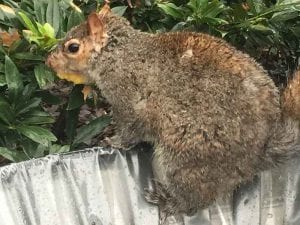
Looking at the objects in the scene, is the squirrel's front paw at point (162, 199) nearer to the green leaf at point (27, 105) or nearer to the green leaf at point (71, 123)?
the green leaf at point (71, 123)

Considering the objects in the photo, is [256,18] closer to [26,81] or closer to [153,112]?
[153,112]

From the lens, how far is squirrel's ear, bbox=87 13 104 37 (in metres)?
2.84

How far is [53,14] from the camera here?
3.03 metres

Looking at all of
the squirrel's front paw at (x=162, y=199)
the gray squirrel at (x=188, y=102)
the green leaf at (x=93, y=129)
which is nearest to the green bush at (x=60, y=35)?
the green leaf at (x=93, y=129)

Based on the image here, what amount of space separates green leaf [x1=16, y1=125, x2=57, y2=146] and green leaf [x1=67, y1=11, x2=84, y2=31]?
20.1 inches

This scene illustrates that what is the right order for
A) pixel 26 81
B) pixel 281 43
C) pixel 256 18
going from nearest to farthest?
pixel 26 81 < pixel 256 18 < pixel 281 43

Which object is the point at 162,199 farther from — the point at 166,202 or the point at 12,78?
the point at 12,78

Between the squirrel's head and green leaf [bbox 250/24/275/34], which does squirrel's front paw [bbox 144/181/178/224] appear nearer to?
the squirrel's head

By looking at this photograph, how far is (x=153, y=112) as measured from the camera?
2.95m

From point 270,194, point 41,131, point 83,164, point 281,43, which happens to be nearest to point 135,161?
point 83,164

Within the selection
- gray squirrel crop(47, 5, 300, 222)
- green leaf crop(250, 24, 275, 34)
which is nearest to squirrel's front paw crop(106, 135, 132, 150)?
gray squirrel crop(47, 5, 300, 222)

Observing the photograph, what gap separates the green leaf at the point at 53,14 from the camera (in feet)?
9.86

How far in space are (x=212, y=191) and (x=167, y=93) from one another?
1.54 ft

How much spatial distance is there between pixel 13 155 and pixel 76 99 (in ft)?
1.39
